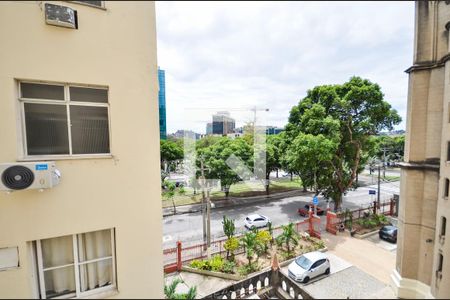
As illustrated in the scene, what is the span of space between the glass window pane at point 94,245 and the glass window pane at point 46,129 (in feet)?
4.55

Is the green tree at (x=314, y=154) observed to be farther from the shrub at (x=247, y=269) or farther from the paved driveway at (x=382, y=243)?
the shrub at (x=247, y=269)

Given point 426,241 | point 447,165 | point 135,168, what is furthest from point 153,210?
point 426,241

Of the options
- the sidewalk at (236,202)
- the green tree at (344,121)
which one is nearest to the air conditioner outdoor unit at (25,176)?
the green tree at (344,121)

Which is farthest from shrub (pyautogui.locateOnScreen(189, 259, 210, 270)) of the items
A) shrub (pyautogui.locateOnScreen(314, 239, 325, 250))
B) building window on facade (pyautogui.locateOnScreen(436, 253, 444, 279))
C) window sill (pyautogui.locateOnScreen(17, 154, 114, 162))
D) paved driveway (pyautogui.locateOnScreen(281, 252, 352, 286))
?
window sill (pyautogui.locateOnScreen(17, 154, 114, 162))

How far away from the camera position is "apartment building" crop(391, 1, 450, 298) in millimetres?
5047

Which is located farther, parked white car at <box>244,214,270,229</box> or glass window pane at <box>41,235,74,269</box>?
parked white car at <box>244,214,270,229</box>

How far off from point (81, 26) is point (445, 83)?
25.9 feet

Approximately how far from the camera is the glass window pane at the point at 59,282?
10.3 feet

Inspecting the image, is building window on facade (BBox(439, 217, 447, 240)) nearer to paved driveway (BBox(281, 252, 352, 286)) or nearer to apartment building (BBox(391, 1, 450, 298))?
apartment building (BBox(391, 1, 450, 298))

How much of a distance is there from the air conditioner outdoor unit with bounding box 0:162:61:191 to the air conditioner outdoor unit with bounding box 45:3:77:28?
1972mm

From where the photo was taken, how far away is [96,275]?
11.0 feet

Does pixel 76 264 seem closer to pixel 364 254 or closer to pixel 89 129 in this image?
pixel 89 129

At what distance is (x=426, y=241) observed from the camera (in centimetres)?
A: 555

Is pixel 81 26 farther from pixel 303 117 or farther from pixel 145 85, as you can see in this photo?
pixel 303 117
